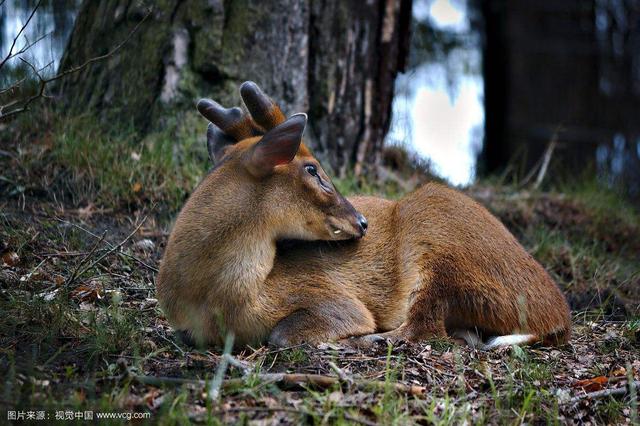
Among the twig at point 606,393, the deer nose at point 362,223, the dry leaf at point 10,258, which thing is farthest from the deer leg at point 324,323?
the dry leaf at point 10,258

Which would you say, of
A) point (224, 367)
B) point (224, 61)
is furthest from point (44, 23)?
point (224, 367)

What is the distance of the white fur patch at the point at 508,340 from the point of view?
16.7 ft

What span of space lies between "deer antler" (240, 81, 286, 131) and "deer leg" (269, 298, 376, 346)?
4.23ft

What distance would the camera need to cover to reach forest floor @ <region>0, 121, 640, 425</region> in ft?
12.3

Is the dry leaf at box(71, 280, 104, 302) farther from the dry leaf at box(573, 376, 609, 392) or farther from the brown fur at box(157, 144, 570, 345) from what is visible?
the dry leaf at box(573, 376, 609, 392)

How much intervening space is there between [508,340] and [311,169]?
167 centimetres

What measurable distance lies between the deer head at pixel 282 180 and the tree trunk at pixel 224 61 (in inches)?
83.5

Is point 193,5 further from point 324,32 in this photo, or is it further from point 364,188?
point 364,188

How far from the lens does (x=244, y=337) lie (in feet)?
15.9

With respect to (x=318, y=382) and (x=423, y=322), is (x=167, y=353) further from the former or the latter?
(x=423, y=322)

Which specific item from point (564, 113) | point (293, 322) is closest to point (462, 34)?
point (564, 113)

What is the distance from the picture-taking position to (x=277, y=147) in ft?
16.3

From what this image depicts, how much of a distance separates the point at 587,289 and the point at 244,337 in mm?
3582

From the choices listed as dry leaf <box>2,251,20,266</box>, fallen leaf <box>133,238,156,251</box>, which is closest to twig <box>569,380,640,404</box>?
fallen leaf <box>133,238,156,251</box>
